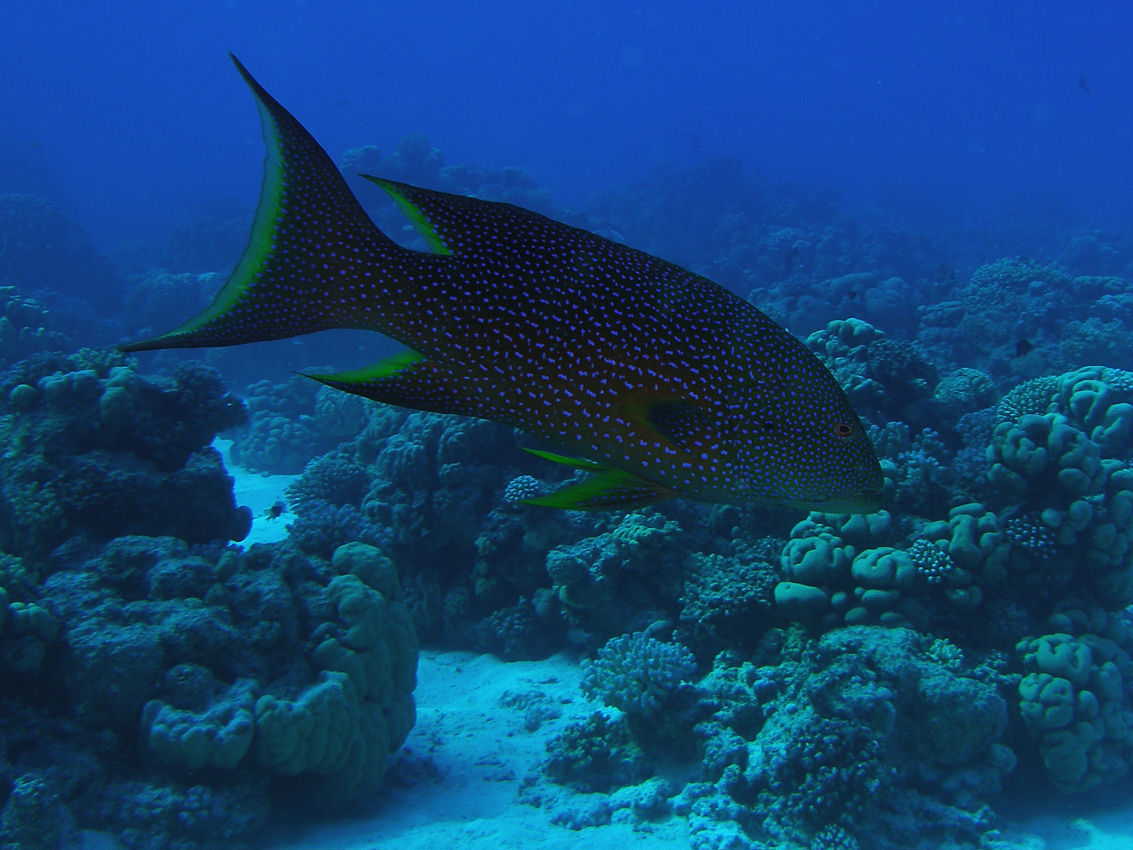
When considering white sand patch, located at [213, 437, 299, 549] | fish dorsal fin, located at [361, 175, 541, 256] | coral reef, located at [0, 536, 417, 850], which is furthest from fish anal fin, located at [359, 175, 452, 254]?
white sand patch, located at [213, 437, 299, 549]

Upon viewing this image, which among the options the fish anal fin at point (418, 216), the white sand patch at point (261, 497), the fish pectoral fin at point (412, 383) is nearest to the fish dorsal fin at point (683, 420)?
the fish pectoral fin at point (412, 383)

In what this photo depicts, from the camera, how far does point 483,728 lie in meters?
6.32

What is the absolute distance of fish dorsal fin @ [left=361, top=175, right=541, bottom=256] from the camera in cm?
187

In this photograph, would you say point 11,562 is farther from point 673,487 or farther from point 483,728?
point 673,487

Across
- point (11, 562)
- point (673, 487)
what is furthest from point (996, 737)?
point (11, 562)

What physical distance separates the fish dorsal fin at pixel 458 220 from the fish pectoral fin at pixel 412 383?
1.18 feet

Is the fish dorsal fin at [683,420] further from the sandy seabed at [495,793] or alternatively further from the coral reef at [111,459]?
the coral reef at [111,459]

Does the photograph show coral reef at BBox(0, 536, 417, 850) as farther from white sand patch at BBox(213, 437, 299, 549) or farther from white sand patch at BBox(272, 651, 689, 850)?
white sand patch at BBox(213, 437, 299, 549)

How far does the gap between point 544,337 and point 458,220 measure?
49cm

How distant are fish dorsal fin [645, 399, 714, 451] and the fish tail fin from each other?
897 millimetres

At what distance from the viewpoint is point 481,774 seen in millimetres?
5680

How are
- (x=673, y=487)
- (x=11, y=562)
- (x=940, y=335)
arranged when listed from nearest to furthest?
(x=673, y=487), (x=11, y=562), (x=940, y=335)

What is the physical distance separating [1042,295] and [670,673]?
16595 millimetres

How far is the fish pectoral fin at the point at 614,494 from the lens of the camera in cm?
193
